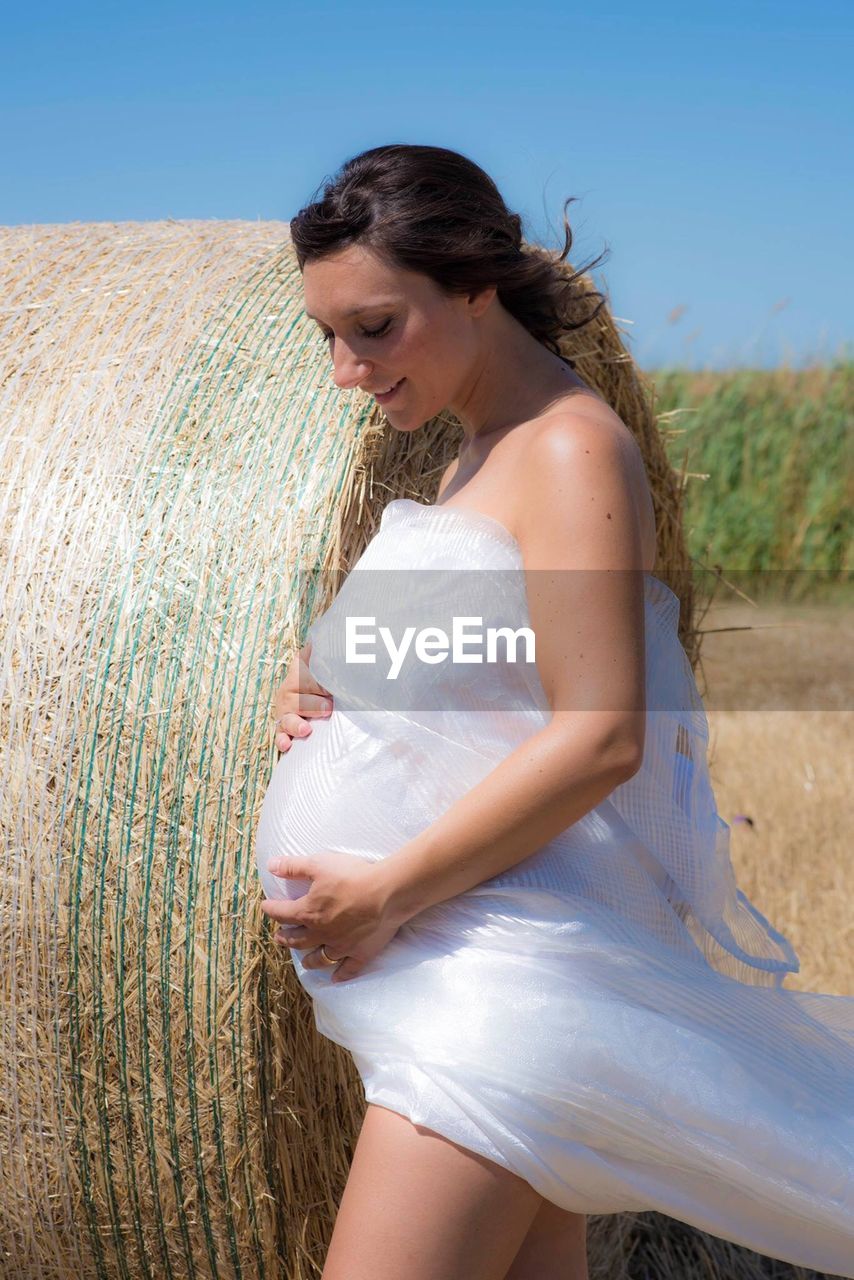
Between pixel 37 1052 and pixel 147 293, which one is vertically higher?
pixel 147 293

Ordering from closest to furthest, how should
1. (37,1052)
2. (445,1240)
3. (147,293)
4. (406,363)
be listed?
1. (445,1240)
2. (406,363)
3. (37,1052)
4. (147,293)

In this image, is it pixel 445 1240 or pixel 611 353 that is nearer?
pixel 445 1240

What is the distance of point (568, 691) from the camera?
4.91 feet

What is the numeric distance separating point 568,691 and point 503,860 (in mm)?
194

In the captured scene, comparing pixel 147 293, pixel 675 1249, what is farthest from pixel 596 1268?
pixel 147 293

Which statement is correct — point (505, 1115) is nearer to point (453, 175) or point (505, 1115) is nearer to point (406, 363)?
point (406, 363)

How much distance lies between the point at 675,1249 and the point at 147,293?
6.98ft

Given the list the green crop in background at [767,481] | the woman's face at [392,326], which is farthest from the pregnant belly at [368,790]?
the green crop in background at [767,481]

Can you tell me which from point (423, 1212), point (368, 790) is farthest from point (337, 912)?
point (423, 1212)

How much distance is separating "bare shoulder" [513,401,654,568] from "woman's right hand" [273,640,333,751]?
449 mm

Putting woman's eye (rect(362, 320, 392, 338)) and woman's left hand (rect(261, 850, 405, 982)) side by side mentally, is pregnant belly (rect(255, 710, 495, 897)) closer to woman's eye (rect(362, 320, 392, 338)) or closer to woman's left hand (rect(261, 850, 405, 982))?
woman's left hand (rect(261, 850, 405, 982))

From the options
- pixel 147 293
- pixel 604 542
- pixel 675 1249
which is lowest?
pixel 675 1249

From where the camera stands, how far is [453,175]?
1707 mm

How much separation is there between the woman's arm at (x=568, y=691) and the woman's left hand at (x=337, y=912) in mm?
23
